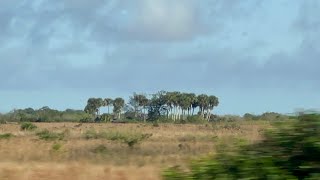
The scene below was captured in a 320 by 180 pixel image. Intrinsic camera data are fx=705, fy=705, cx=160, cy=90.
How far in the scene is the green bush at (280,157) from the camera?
6.46 metres

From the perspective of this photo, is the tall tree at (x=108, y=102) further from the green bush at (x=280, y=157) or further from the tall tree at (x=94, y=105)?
the green bush at (x=280, y=157)

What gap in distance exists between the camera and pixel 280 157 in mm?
6684

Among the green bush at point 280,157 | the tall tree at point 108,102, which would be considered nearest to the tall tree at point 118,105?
the tall tree at point 108,102

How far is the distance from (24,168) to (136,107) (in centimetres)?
9520

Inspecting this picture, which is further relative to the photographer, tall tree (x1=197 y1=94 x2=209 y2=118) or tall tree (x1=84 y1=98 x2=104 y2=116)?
tall tree (x1=84 y1=98 x2=104 y2=116)

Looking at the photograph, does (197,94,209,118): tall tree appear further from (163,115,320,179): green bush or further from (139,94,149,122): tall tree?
(163,115,320,179): green bush

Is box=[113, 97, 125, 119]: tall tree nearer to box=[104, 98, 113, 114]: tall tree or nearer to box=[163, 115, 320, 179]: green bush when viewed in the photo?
box=[104, 98, 113, 114]: tall tree

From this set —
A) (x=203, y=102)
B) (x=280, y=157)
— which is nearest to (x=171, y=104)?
(x=203, y=102)

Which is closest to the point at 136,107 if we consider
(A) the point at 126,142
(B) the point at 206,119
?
(B) the point at 206,119

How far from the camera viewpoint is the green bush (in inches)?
255

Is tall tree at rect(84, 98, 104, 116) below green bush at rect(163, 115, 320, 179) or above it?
above

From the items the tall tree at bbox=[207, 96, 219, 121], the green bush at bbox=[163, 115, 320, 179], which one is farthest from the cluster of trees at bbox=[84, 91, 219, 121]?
the green bush at bbox=[163, 115, 320, 179]

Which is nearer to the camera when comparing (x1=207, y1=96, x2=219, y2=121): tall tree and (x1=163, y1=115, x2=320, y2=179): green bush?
(x1=163, y1=115, x2=320, y2=179): green bush

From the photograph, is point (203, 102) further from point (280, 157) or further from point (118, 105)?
point (280, 157)
